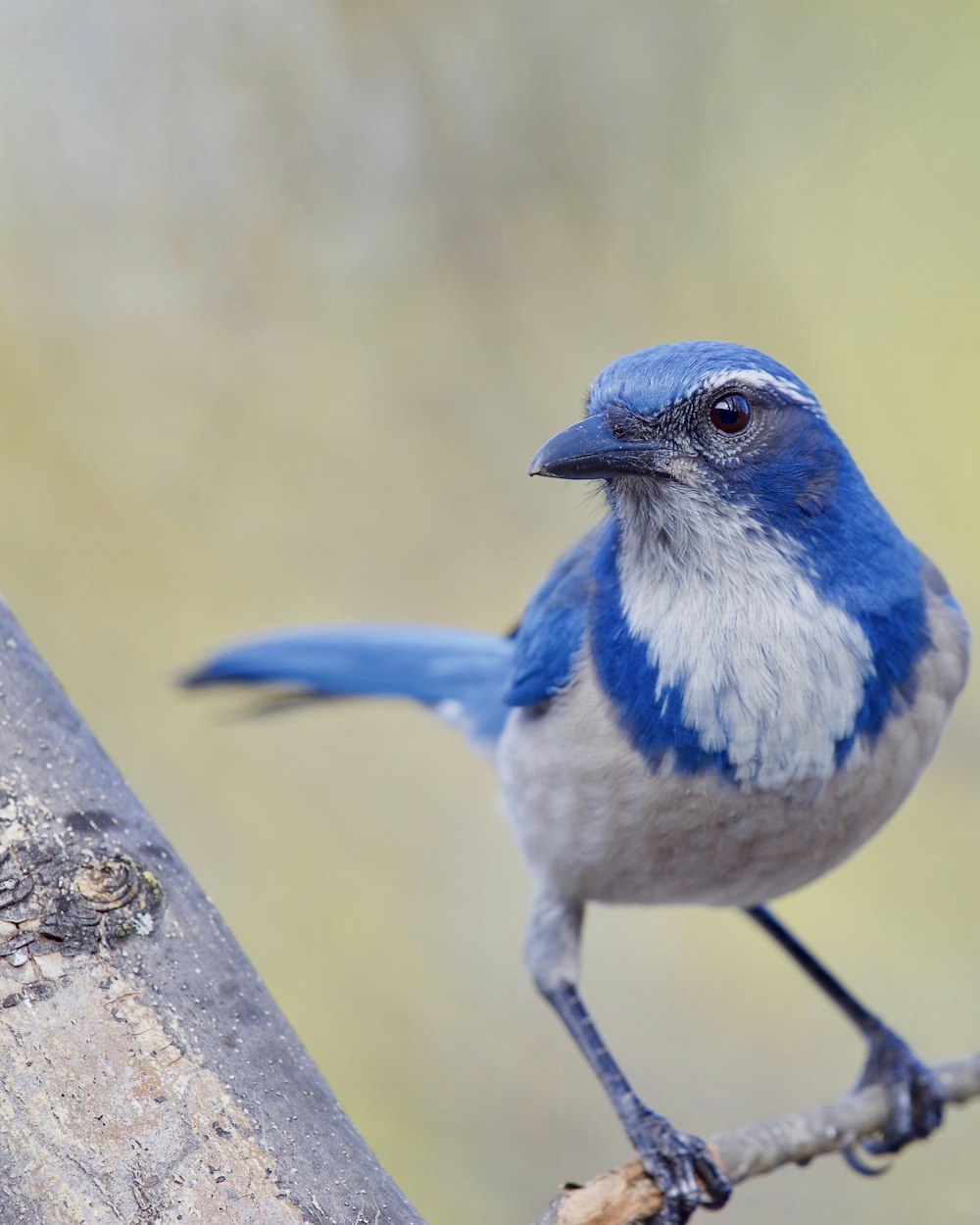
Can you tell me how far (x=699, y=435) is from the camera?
115 inches

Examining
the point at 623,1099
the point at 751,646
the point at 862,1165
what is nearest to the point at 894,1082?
the point at 862,1165

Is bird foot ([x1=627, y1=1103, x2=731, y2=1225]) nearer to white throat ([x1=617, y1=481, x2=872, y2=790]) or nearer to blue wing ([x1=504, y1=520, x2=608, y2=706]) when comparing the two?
white throat ([x1=617, y1=481, x2=872, y2=790])

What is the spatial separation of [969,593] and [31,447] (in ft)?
12.5

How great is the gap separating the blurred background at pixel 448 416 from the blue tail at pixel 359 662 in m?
0.19

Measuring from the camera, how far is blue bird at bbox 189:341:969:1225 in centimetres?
293

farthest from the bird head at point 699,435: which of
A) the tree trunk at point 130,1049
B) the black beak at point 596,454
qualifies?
the tree trunk at point 130,1049

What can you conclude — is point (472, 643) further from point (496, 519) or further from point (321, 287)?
point (321, 287)

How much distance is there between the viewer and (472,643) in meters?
4.65

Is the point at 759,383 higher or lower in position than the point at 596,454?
higher

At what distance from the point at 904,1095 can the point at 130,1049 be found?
2584 mm

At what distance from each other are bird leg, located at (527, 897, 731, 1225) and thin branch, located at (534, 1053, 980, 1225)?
69 millimetres

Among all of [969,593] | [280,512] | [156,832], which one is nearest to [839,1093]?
[969,593]

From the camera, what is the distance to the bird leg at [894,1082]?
3.79 m

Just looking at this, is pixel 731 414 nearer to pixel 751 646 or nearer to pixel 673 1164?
pixel 751 646
